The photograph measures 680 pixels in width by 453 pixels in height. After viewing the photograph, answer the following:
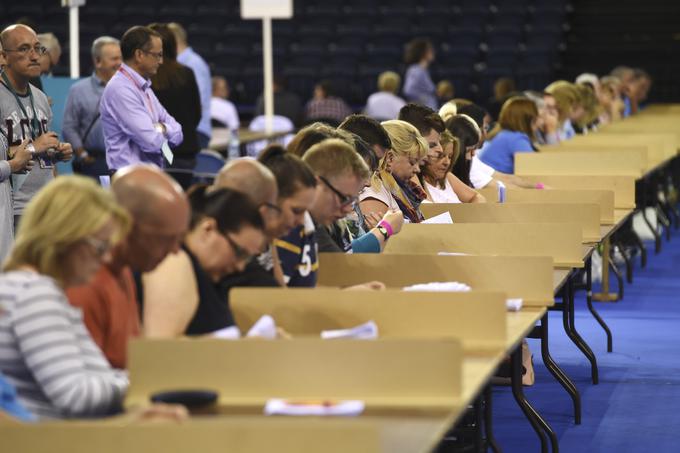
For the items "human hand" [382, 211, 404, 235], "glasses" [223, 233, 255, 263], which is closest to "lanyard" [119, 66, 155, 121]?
"human hand" [382, 211, 404, 235]

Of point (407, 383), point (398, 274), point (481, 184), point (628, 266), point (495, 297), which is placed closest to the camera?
point (407, 383)

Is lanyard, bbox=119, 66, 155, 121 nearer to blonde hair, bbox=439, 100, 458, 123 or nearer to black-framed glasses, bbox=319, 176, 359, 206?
blonde hair, bbox=439, 100, 458, 123

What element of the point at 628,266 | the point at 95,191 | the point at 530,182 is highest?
the point at 95,191

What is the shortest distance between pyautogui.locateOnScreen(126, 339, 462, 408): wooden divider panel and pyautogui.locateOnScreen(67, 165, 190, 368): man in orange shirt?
10 cm

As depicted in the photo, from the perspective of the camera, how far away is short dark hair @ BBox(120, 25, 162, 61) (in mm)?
6059

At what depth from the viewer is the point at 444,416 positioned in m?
2.57

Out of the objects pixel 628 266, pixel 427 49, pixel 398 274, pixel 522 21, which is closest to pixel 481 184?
pixel 628 266

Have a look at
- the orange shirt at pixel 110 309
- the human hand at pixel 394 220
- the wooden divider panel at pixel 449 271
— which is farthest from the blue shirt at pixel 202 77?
the orange shirt at pixel 110 309

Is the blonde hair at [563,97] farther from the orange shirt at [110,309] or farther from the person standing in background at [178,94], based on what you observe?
the orange shirt at [110,309]

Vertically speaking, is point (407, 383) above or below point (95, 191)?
below

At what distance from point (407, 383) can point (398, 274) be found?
4.70ft

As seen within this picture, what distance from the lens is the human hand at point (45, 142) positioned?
519 centimetres

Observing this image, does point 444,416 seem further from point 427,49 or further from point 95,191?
point 427,49

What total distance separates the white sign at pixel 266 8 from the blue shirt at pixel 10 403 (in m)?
9.49
